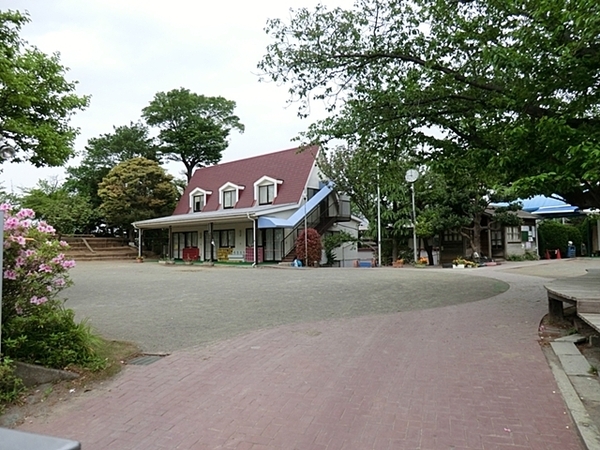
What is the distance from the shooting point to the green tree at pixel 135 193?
3141cm

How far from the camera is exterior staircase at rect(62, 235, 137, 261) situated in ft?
98.1

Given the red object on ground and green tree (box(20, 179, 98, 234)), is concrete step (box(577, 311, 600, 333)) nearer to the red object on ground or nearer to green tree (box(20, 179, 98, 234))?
the red object on ground

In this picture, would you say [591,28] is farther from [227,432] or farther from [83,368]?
[83,368]

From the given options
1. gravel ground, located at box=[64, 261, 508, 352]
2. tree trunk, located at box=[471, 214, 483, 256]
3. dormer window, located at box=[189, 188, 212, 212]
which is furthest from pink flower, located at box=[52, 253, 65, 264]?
dormer window, located at box=[189, 188, 212, 212]

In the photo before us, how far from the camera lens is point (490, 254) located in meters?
22.4

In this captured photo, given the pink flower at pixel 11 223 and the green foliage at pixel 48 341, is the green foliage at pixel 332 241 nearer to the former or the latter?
the green foliage at pixel 48 341

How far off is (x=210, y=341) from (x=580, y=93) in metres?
7.24

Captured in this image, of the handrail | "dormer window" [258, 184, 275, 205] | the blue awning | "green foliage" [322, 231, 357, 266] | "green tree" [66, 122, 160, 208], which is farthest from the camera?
"green tree" [66, 122, 160, 208]

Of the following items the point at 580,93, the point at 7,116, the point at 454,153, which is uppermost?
the point at 7,116

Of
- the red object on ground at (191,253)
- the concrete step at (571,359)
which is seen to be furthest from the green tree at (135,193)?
the concrete step at (571,359)

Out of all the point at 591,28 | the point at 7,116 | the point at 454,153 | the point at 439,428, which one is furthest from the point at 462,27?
the point at 7,116

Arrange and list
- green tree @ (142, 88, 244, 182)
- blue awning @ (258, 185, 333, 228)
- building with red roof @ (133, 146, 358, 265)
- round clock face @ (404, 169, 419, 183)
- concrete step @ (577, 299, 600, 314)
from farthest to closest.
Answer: green tree @ (142, 88, 244, 182) → building with red roof @ (133, 146, 358, 265) → blue awning @ (258, 185, 333, 228) → round clock face @ (404, 169, 419, 183) → concrete step @ (577, 299, 600, 314)

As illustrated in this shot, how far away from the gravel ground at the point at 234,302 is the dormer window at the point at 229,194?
1357 centimetres

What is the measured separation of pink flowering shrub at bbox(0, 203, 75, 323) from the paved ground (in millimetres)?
1343
